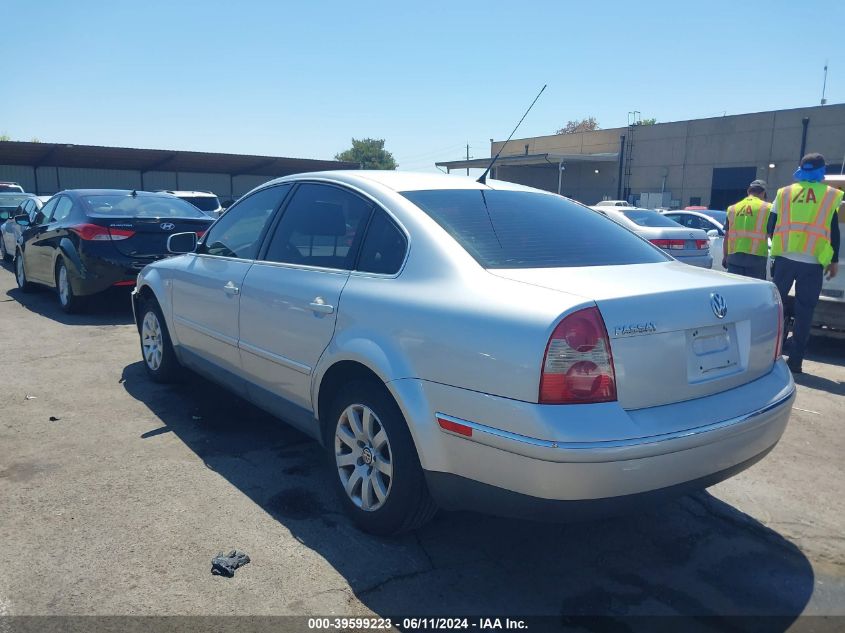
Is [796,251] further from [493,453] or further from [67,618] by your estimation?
[67,618]

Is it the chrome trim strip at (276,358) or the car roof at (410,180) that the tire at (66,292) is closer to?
the chrome trim strip at (276,358)

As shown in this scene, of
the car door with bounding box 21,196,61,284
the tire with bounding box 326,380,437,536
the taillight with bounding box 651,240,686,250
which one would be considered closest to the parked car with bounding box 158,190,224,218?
the car door with bounding box 21,196,61,284

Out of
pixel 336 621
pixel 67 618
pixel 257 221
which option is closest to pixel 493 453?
pixel 336 621

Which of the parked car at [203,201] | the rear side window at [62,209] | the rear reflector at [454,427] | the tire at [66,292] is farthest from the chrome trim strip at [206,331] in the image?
the parked car at [203,201]

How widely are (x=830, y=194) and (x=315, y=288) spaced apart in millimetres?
5016

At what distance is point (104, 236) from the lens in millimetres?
8016

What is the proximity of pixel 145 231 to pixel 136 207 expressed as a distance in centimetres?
67

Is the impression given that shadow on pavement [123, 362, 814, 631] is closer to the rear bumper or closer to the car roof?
the rear bumper

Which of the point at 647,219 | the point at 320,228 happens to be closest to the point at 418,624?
the point at 320,228

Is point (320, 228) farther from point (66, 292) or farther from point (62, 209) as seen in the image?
point (62, 209)

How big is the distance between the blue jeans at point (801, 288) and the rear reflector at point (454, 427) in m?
5.00

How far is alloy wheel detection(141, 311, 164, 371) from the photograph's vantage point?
5500 millimetres

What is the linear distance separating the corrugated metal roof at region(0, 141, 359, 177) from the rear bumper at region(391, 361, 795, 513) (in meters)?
28.9

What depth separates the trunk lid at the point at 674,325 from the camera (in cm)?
255
